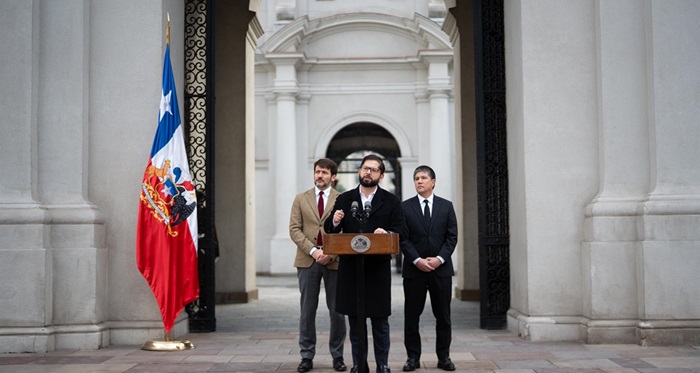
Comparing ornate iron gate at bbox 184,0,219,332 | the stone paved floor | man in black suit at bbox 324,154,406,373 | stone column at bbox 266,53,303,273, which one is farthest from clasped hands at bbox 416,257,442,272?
stone column at bbox 266,53,303,273

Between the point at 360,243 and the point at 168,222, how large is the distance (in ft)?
12.3

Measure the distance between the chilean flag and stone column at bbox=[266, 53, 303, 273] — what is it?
55.4ft

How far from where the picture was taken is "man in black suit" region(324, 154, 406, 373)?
736 cm

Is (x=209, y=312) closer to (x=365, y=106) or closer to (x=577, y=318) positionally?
(x=577, y=318)

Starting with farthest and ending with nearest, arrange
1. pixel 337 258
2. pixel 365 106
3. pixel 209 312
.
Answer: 1. pixel 365 106
2. pixel 209 312
3. pixel 337 258

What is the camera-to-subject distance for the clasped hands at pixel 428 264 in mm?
8031

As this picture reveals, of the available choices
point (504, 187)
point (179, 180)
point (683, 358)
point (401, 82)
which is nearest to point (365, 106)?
point (401, 82)

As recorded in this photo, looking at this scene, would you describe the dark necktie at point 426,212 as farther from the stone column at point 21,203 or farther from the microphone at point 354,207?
the stone column at point 21,203

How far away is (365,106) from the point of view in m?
27.9

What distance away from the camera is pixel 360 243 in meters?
6.80

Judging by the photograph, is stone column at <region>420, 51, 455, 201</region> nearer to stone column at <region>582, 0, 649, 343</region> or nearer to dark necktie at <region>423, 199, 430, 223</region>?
stone column at <region>582, 0, 649, 343</region>

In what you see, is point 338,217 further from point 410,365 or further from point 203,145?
point 203,145

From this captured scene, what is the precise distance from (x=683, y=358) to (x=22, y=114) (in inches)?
290

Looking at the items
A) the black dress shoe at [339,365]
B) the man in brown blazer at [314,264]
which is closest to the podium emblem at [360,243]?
the man in brown blazer at [314,264]
